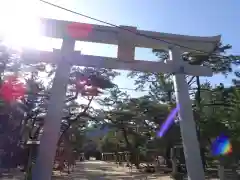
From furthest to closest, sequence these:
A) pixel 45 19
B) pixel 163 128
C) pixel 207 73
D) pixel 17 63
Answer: pixel 163 128 < pixel 17 63 < pixel 207 73 < pixel 45 19

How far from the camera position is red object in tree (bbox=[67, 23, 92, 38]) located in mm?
8672

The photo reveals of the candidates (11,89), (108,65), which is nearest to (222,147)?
(108,65)

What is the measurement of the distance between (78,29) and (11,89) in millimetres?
5371

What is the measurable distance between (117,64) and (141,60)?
35.5 inches

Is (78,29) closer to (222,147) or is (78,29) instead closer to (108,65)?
(108,65)

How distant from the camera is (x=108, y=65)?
8.69m

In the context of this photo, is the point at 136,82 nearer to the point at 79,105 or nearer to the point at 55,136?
the point at 79,105

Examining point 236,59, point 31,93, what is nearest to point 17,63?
point 31,93

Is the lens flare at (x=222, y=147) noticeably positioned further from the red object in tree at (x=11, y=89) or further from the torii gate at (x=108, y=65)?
the red object in tree at (x=11, y=89)

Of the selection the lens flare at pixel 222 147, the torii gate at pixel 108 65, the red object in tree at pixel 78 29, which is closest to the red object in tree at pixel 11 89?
the torii gate at pixel 108 65

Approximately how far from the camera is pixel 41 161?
25.3 feet

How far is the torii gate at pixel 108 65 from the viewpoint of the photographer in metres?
7.95

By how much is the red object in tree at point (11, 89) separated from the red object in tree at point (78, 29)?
393 cm

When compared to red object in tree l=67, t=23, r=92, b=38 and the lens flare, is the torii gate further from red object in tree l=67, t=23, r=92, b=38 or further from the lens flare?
the lens flare
